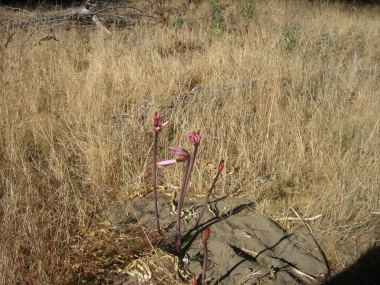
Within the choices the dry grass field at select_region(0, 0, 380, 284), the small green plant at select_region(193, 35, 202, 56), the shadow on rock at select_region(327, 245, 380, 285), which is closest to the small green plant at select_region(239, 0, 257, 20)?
the small green plant at select_region(193, 35, 202, 56)

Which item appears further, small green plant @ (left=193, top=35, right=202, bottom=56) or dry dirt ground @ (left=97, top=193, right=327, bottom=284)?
small green plant @ (left=193, top=35, right=202, bottom=56)

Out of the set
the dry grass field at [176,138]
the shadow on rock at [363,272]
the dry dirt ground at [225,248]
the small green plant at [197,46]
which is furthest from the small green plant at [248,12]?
the shadow on rock at [363,272]

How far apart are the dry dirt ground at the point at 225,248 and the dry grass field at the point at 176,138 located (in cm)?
11

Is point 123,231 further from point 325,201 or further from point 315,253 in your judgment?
point 325,201

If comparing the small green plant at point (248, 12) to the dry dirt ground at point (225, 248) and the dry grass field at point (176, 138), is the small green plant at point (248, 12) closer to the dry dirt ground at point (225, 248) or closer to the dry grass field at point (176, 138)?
the dry grass field at point (176, 138)

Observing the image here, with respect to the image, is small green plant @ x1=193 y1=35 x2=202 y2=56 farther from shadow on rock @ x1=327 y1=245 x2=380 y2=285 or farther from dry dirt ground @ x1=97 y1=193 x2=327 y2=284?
shadow on rock @ x1=327 y1=245 x2=380 y2=285

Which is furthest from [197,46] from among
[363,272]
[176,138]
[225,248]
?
[363,272]

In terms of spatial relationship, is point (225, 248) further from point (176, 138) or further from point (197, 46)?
point (197, 46)

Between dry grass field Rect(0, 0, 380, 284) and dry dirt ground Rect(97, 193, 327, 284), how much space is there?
4.5 inches

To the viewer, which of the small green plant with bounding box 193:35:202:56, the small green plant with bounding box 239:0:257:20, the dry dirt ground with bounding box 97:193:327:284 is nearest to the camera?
the dry dirt ground with bounding box 97:193:327:284

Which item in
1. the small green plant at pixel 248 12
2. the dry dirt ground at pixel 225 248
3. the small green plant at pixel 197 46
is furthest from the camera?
the small green plant at pixel 248 12

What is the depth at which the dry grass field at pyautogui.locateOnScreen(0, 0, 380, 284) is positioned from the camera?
2047 mm

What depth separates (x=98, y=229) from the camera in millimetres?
2119

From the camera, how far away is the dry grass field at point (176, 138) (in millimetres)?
2047
